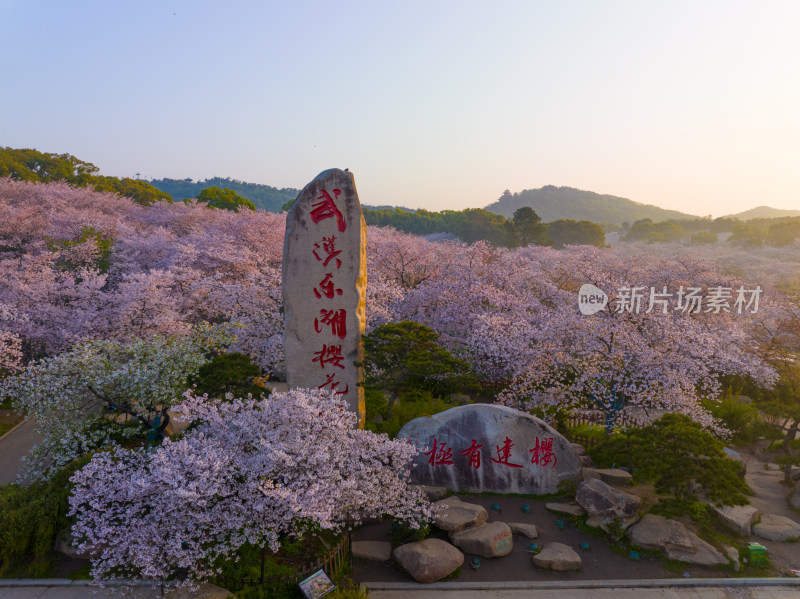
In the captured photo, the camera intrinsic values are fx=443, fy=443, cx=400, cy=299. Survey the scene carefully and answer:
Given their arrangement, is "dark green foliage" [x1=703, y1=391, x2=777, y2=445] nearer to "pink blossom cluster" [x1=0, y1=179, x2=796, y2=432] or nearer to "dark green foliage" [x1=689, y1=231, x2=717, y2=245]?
"pink blossom cluster" [x1=0, y1=179, x2=796, y2=432]

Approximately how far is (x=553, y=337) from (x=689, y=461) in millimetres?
5381

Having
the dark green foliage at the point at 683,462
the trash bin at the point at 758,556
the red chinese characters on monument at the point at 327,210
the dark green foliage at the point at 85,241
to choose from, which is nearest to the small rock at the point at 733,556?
the trash bin at the point at 758,556

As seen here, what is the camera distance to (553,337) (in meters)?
13.7

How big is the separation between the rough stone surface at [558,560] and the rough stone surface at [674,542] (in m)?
1.57

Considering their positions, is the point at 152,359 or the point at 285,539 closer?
the point at 285,539

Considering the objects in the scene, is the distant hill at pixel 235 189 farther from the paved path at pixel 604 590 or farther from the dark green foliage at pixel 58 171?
the paved path at pixel 604 590

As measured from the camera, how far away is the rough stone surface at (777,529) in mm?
9891

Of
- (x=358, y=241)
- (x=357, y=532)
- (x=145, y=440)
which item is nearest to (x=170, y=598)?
(x=357, y=532)

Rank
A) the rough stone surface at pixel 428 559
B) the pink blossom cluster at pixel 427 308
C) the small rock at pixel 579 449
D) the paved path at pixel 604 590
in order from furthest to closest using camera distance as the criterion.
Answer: the small rock at pixel 579 449, the pink blossom cluster at pixel 427 308, the rough stone surface at pixel 428 559, the paved path at pixel 604 590

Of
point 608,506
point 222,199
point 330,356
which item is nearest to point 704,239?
point 222,199

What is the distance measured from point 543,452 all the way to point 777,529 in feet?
17.2

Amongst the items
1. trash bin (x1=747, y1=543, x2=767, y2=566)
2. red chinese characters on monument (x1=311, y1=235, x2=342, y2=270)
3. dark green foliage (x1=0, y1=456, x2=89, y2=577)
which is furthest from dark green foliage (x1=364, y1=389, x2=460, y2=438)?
trash bin (x1=747, y1=543, x2=767, y2=566)

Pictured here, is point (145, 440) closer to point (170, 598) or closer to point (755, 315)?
point (170, 598)

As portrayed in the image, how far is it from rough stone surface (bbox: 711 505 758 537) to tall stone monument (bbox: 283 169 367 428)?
9384 mm
